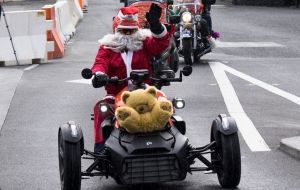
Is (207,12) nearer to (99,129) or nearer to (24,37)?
(24,37)

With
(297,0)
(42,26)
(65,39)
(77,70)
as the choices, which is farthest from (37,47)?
(297,0)

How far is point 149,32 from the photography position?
9688 millimetres

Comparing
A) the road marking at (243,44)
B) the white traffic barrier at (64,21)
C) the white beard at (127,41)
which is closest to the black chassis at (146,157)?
the white beard at (127,41)

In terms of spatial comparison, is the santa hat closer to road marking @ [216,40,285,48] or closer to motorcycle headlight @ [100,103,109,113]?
motorcycle headlight @ [100,103,109,113]

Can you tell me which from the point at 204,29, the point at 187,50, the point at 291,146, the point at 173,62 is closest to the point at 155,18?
the point at 291,146

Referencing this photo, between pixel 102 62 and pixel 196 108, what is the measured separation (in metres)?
5.33

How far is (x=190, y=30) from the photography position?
21188mm

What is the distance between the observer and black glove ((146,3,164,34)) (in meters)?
9.04

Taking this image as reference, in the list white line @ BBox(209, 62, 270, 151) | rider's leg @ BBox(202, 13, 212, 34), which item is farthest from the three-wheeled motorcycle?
rider's leg @ BBox(202, 13, 212, 34)

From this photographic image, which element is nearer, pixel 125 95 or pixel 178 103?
pixel 125 95

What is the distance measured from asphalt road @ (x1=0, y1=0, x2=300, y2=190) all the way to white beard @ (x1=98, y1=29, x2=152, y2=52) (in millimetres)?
1316

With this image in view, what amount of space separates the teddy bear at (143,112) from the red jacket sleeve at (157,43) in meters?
0.85

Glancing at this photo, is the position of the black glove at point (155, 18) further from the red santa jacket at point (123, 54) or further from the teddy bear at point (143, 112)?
the teddy bear at point (143, 112)

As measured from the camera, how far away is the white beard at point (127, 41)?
31.8 ft
